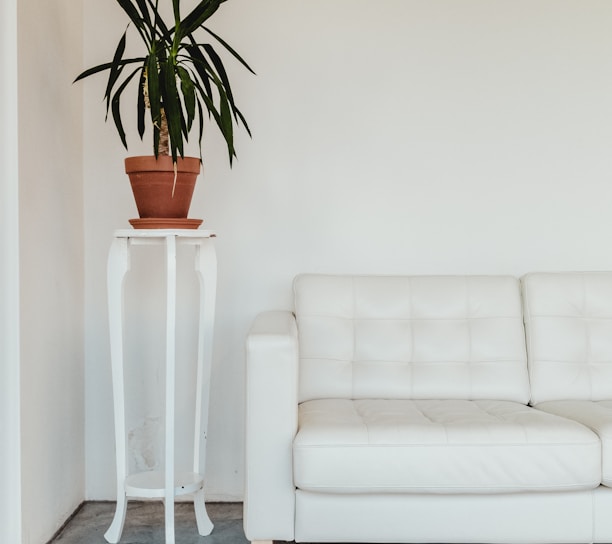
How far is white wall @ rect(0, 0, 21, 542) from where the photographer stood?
8.55ft

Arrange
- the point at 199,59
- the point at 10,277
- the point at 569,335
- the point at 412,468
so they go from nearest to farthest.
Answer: the point at 412,468 → the point at 10,277 → the point at 199,59 → the point at 569,335

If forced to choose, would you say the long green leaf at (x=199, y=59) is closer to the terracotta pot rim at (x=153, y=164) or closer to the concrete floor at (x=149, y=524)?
the terracotta pot rim at (x=153, y=164)

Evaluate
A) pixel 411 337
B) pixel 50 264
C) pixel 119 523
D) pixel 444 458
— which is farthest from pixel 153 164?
pixel 444 458

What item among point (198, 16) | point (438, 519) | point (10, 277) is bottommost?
point (438, 519)

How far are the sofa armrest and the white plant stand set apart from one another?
0.43 metres

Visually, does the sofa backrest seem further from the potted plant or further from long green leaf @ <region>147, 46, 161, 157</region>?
long green leaf @ <region>147, 46, 161, 157</region>

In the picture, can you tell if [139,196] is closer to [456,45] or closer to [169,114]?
[169,114]

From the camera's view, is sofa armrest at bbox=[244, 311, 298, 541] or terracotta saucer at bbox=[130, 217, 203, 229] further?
terracotta saucer at bbox=[130, 217, 203, 229]

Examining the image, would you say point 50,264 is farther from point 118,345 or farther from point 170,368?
point 170,368

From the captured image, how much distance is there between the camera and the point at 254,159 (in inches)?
138

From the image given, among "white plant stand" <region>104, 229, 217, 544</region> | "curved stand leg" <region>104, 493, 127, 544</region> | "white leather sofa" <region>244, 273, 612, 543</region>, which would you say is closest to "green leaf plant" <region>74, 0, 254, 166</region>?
"white plant stand" <region>104, 229, 217, 544</region>

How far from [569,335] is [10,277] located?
2014 millimetres

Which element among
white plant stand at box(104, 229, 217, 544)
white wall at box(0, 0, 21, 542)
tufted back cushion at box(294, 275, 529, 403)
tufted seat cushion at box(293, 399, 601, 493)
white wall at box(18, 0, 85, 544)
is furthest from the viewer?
tufted back cushion at box(294, 275, 529, 403)

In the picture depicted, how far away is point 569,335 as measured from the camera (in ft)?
10.2
